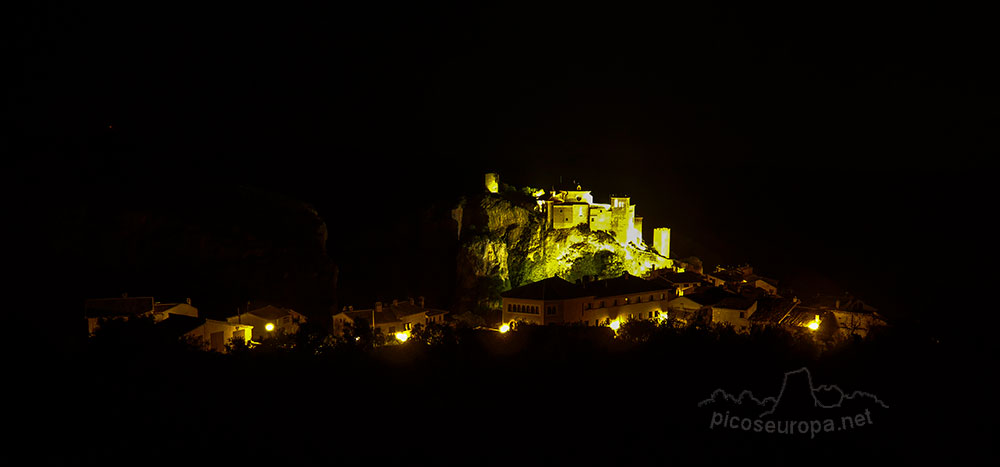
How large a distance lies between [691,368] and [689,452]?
11.4 feet

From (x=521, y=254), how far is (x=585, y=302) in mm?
20213

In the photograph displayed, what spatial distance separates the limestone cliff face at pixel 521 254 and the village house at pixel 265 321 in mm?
21088

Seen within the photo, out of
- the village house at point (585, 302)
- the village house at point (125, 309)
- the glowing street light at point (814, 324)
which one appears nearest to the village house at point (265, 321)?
the village house at point (125, 309)

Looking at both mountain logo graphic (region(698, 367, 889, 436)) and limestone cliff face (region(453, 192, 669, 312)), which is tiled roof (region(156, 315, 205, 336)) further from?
limestone cliff face (region(453, 192, 669, 312))

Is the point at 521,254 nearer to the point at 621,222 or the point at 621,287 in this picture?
the point at 621,222

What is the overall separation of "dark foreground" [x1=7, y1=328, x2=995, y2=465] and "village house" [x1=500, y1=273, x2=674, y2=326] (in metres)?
17.3

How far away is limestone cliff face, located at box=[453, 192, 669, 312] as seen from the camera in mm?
51500

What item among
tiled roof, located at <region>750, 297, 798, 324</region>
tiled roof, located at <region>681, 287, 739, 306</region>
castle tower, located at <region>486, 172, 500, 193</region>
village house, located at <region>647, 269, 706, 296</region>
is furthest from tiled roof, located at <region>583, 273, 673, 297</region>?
castle tower, located at <region>486, 172, 500, 193</region>

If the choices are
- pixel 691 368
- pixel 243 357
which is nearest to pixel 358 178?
pixel 243 357

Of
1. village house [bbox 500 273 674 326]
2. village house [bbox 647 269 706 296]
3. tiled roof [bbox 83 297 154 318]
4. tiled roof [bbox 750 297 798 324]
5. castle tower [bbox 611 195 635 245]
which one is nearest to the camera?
tiled roof [bbox 83 297 154 318]

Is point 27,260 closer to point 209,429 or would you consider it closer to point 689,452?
point 209,429

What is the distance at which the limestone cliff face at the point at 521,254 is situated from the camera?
51.5 meters

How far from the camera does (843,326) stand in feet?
102

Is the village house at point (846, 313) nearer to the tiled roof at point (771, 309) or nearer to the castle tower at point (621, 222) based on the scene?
the tiled roof at point (771, 309)
